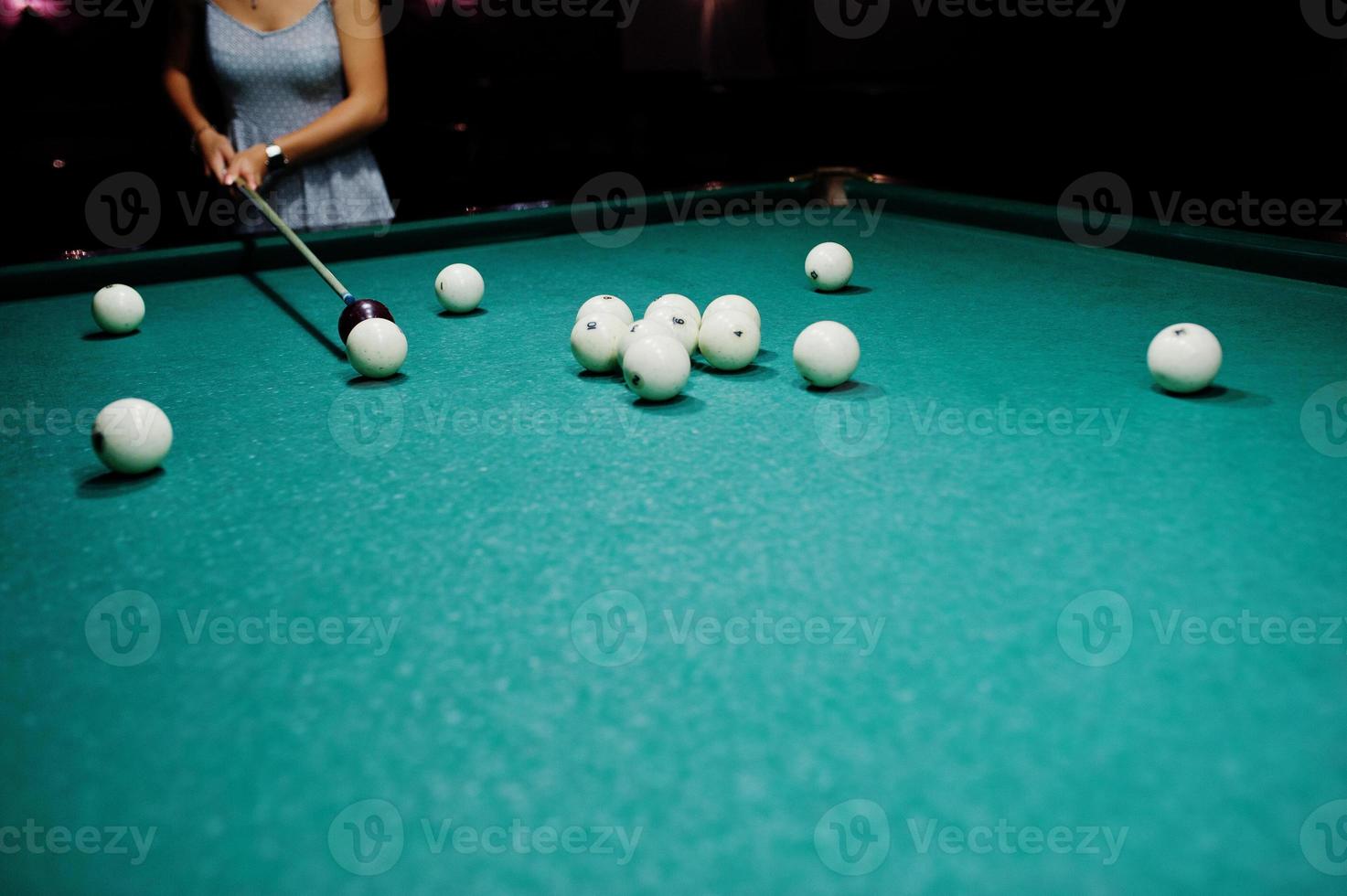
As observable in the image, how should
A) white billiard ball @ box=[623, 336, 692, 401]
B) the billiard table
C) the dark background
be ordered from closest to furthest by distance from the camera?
the billiard table → white billiard ball @ box=[623, 336, 692, 401] → the dark background

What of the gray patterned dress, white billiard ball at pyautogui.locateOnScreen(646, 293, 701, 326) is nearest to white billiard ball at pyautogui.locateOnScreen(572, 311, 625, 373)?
white billiard ball at pyautogui.locateOnScreen(646, 293, 701, 326)

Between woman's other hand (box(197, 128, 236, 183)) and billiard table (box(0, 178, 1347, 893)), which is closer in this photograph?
billiard table (box(0, 178, 1347, 893))

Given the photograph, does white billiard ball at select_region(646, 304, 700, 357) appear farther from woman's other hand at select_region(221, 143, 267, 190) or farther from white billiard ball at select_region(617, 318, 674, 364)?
woman's other hand at select_region(221, 143, 267, 190)

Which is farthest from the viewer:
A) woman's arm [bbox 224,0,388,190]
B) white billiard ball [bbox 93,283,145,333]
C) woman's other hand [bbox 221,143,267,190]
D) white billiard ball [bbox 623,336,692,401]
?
woman's arm [bbox 224,0,388,190]

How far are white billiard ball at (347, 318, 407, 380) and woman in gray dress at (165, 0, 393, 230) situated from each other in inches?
63.9

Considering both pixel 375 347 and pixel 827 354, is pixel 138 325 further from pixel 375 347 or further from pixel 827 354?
pixel 827 354

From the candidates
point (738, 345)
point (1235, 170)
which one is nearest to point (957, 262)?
point (738, 345)

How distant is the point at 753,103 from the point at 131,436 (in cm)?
882

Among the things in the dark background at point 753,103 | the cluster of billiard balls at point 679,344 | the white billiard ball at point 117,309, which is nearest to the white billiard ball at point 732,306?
the cluster of billiard balls at point 679,344

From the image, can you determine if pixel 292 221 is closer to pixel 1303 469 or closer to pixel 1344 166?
pixel 1303 469

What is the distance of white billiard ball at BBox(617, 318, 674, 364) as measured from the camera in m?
2.15

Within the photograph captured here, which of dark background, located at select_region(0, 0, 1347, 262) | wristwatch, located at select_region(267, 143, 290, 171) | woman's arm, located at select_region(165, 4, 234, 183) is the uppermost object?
woman's arm, located at select_region(165, 4, 234, 183)

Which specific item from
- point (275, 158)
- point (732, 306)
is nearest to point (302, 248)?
point (275, 158)

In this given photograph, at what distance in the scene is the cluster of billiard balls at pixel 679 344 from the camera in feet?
6.60
